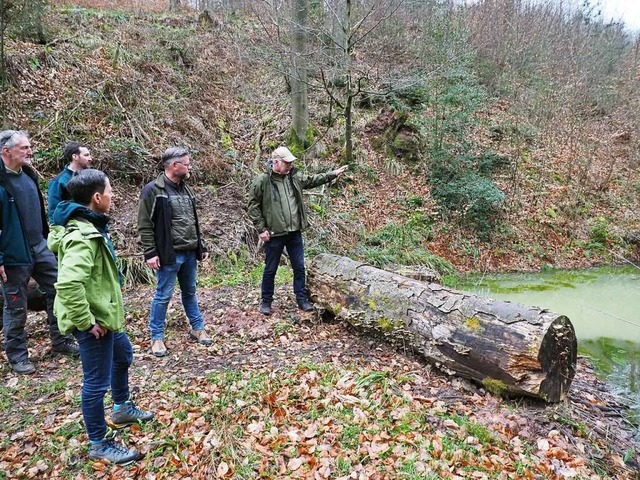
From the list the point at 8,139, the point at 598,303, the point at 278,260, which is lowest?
the point at 598,303

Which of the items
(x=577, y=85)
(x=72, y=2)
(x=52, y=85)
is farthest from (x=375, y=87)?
(x=72, y=2)

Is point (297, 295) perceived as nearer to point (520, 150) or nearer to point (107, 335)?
point (107, 335)

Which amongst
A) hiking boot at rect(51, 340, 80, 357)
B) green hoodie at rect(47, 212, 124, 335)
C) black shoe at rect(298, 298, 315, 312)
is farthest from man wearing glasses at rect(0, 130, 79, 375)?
black shoe at rect(298, 298, 315, 312)

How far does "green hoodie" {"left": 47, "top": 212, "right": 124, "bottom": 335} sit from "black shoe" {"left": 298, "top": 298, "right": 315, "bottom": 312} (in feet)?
10.4

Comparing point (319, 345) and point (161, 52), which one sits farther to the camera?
point (161, 52)

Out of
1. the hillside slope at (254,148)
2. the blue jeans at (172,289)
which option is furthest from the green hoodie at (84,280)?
the hillside slope at (254,148)

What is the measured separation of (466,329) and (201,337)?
3.12 metres

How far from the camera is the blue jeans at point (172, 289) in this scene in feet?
15.7

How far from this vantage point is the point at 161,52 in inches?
510

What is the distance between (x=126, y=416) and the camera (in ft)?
11.7

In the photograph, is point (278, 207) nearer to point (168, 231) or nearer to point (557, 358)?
point (168, 231)

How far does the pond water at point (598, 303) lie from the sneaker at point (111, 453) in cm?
536

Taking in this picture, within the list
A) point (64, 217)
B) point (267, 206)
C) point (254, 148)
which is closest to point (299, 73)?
point (254, 148)

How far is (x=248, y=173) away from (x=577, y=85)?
12.6m
